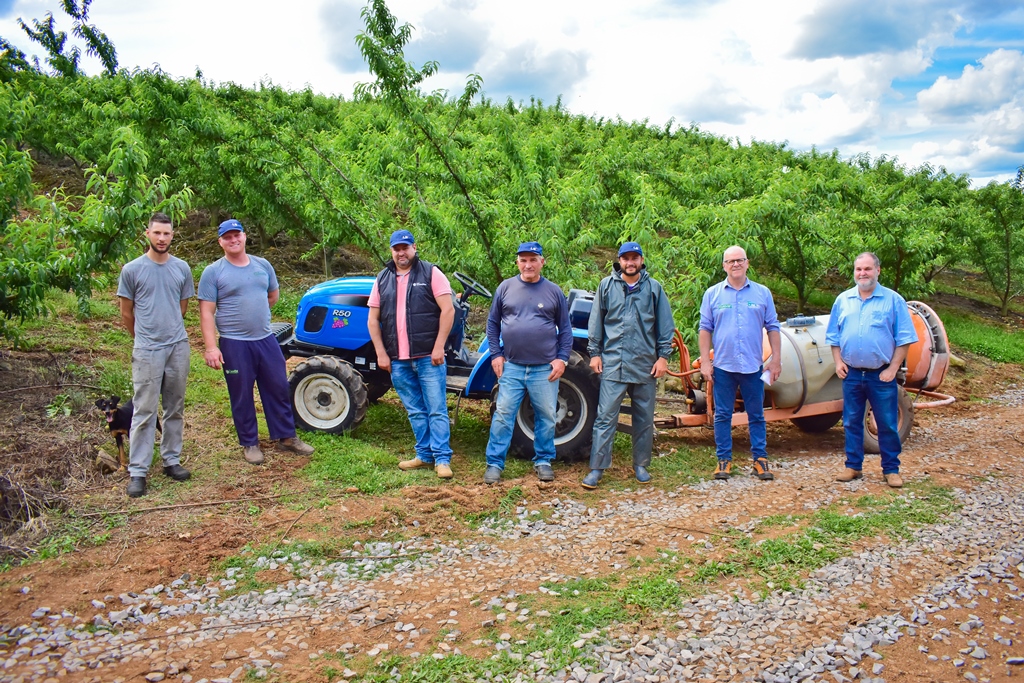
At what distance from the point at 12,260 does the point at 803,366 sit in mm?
6473

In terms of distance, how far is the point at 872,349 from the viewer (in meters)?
5.47

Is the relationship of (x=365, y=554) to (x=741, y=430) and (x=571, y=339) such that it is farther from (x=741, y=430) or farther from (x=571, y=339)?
(x=741, y=430)

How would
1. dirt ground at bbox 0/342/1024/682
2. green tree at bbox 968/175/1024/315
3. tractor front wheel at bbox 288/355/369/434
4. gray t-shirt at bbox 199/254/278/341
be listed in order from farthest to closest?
green tree at bbox 968/175/1024/315
tractor front wheel at bbox 288/355/369/434
gray t-shirt at bbox 199/254/278/341
dirt ground at bbox 0/342/1024/682

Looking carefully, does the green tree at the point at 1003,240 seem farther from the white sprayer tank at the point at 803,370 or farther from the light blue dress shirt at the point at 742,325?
the light blue dress shirt at the point at 742,325

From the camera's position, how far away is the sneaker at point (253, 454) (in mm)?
5648

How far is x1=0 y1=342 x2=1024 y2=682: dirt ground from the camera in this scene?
3611 millimetres

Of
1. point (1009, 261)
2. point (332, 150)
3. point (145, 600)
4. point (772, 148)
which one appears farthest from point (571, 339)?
point (772, 148)

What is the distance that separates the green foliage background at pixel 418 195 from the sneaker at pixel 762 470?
2.87m

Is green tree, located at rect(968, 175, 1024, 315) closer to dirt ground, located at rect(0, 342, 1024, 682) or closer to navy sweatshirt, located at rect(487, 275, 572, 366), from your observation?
dirt ground, located at rect(0, 342, 1024, 682)

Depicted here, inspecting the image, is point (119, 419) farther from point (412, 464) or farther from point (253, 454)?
point (412, 464)

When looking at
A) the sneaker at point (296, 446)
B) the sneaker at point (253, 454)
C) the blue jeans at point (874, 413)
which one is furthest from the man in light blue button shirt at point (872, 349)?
the sneaker at point (253, 454)

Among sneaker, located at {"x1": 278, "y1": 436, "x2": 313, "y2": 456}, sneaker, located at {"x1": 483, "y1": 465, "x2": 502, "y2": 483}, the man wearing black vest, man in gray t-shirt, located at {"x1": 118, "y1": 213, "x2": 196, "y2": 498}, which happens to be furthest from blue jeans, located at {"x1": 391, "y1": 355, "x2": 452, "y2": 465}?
man in gray t-shirt, located at {"x1": 118, "y1": 213, "x2": 196, "y2": 498}

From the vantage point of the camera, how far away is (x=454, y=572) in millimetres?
4359

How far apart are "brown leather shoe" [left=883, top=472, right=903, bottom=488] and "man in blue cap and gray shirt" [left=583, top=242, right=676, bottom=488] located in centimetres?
180
